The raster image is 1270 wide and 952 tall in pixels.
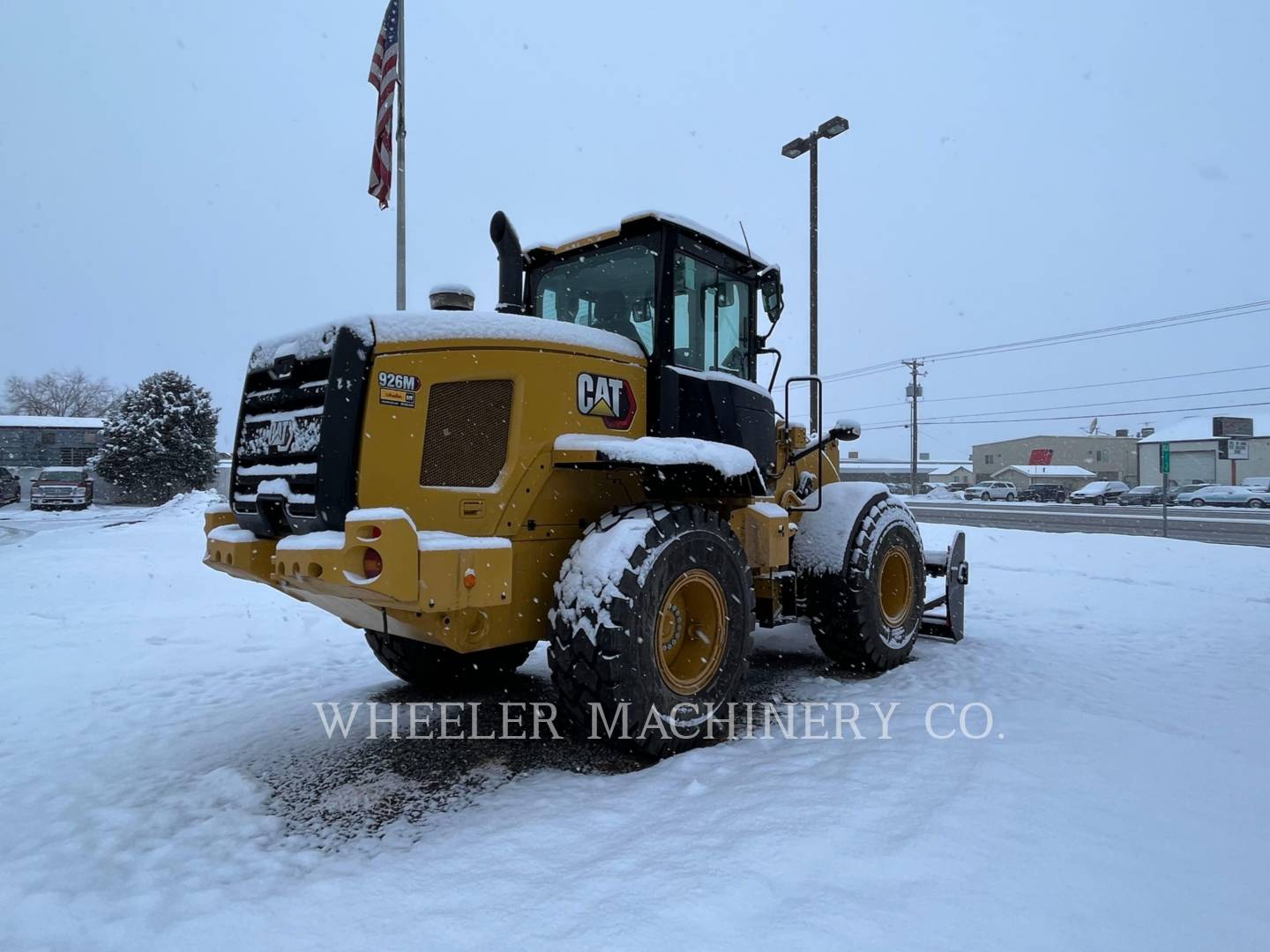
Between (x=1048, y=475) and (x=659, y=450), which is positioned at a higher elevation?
(x=1048, y=475)

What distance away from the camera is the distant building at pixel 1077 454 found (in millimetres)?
73812

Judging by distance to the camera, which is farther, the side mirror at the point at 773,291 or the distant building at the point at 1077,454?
the distant building at the point at 1077,454

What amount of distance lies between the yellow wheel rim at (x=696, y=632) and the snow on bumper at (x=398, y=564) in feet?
3.53

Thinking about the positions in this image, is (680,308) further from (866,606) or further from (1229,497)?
(1229,497)

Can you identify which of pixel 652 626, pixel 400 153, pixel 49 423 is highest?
pixel 400 153

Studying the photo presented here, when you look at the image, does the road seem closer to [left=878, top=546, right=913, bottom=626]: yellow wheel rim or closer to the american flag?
[left=878, top=546, right=913, bottom=626]: yellow wheel rim

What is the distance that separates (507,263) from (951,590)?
4.39 m

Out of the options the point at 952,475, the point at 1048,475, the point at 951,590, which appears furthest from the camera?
the point at 952,475

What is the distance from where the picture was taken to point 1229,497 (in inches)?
1513

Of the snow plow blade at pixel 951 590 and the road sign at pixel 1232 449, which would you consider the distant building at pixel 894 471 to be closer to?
the road sign at pixel 1232 449

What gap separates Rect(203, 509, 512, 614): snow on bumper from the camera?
3.01 m

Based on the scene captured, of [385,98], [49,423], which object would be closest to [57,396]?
[49,423]

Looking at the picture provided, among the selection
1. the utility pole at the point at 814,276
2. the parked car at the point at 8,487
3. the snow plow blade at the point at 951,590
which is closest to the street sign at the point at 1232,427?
the utility pole at the point at 814,276

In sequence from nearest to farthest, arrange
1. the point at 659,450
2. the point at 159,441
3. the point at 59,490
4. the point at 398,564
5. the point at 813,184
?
the point at 398,564 → the point at 659,450 → the point at 813,184 → the point at 59,490 → the point at 159,441
